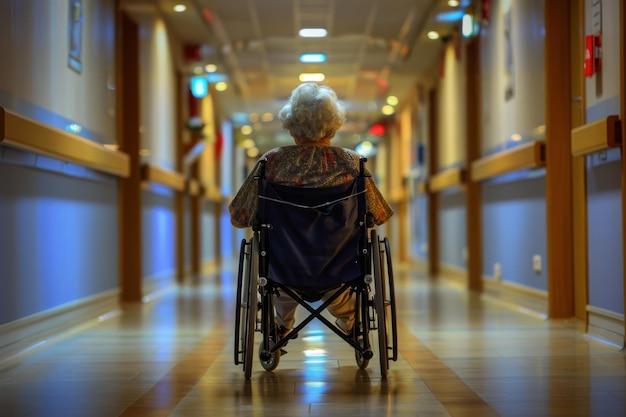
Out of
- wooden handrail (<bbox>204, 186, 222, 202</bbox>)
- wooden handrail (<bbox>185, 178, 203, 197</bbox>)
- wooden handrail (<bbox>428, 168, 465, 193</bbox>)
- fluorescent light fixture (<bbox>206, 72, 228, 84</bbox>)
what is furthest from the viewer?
wooden handrail (<bbox>204, 186, 222, 202</bbox>)

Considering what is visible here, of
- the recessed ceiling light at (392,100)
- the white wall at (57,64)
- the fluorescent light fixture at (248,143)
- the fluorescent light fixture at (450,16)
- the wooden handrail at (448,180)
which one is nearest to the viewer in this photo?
the white wall at (57,64)

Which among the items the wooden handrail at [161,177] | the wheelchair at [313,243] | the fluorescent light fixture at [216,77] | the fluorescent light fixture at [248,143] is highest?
the fluorescent light fixture at [248,143]

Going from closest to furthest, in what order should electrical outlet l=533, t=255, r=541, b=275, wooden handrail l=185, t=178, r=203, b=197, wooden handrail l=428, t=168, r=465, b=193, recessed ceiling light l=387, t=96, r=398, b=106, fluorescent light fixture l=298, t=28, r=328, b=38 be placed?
electrical outlet l=533, t=255, r=541, b=275 → wooden handrail l=428, t=168, r=465, b=193 → fluorescent light fixture l=298, t=28, r=328, b=38 → wooden handrail l=185, t=178, r=203, b=197 → recessed ceiling light l=387, t=96, r=398, b=106

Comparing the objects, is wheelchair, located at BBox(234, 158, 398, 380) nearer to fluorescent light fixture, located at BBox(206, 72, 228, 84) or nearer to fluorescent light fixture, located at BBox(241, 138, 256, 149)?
fluorescent light fixture, located at BBox(206, 72, 228, 84)

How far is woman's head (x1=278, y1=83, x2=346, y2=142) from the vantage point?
380 cm

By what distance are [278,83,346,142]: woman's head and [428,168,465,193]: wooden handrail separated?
233 inches

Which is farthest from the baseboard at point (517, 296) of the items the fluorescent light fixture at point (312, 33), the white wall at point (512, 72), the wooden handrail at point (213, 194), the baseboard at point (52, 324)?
the wooden handrail at point (213, 194)

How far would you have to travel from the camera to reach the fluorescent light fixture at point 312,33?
10.7m

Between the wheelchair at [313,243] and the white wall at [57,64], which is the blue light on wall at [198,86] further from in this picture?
the wheelchair at [313,243]

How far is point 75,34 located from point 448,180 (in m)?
5.31

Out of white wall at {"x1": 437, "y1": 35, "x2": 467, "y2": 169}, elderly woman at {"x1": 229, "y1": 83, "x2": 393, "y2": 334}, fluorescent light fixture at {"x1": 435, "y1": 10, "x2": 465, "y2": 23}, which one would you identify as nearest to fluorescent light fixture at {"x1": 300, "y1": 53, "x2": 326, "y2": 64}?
white wall at {"x1": 437, "y1": 35, "x2": 467, "y2": 169}

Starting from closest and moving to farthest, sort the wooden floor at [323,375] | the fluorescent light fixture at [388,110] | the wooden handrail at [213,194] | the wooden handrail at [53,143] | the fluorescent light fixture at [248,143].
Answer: the wooden floor at [323,375], the wooden handrail at [53,143], the wooden handrail at [213,194], the fluorescent light fixture at [388,110], the fluorescent light fixture at [248,143]

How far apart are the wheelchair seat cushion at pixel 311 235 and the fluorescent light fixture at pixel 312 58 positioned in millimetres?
8750

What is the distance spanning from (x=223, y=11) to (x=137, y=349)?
18.5 ft
